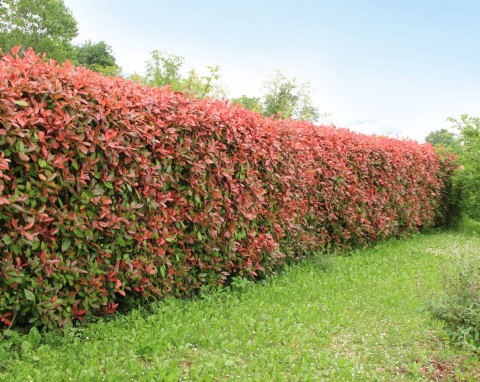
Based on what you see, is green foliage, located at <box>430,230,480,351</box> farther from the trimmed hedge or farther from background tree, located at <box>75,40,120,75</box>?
background tree, located at <box>75,40,120,75</box>

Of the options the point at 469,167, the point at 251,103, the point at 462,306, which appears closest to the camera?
the point at 462,306

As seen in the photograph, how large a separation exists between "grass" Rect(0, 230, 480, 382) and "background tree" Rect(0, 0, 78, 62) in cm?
3173

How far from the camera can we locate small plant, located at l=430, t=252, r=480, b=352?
472 centimetres

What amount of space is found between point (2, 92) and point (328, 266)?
5763mm

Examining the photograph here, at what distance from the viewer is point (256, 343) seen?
452cm

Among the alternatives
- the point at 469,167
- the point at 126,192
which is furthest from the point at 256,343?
the point at 469,167

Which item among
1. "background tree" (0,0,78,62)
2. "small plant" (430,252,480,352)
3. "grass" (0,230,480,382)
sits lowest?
"grass" (0,230,480,382)

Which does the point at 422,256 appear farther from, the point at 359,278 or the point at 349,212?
the point at 359,278

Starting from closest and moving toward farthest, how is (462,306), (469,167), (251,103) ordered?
(462,306)
(469,167)
(251,103)

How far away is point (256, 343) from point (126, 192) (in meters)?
2.03

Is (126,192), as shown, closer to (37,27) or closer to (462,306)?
(462,306)

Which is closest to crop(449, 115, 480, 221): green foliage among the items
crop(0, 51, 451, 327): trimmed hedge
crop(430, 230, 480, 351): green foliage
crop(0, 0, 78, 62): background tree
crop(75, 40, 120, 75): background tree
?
crop(0, 51, 451, 327): trimmed hedge

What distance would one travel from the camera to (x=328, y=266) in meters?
7.99

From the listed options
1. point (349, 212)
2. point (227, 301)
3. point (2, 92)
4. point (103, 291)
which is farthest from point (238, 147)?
point (349, 212)
